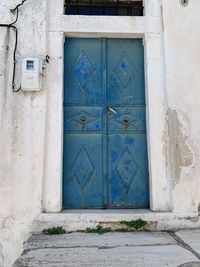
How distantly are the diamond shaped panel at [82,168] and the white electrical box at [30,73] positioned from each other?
966mm

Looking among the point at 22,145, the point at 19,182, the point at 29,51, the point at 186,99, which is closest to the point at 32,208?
the point at 19,182

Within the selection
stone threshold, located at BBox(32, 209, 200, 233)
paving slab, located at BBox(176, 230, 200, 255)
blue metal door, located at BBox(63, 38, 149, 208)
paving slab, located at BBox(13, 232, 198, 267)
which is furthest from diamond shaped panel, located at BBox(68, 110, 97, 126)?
paving slab, located at BBox(176, 230, 200, 255)

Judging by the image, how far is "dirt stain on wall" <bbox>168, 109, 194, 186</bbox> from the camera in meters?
4.09

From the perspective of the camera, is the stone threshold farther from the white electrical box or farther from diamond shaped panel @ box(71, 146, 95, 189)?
the white electrical box

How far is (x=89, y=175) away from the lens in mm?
4246

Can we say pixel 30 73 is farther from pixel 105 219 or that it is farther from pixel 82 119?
pixel 105 219

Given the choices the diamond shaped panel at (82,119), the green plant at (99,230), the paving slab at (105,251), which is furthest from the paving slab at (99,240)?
the diamond shaped panel at (82,119)

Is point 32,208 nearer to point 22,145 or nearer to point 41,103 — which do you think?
point 22,145

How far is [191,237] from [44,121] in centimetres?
206

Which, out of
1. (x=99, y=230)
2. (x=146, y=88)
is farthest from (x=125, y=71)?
(x=99, y=230)

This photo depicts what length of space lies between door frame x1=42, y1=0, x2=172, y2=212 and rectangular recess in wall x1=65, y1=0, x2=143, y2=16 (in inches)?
6.7

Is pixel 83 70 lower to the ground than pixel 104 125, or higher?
higher

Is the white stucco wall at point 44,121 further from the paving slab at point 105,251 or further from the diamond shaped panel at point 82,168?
the paving slab at point 105,251

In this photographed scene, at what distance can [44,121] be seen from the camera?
13.4 feet
